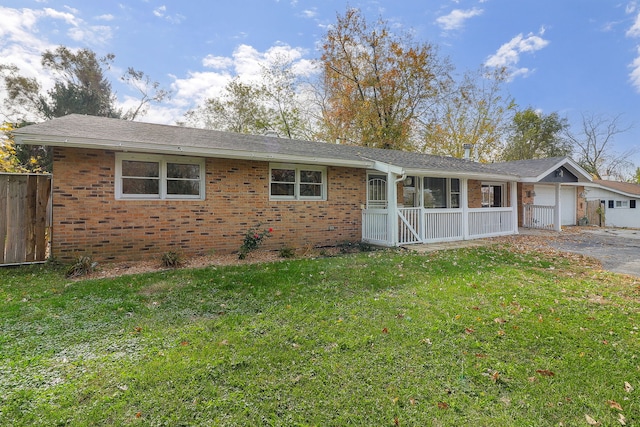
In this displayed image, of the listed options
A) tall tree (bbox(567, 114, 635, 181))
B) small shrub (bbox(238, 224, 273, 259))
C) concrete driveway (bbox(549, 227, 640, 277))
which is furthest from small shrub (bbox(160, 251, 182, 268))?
tall tree (bbox(567, 114, 635, 181))

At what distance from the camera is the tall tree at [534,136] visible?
100 ft

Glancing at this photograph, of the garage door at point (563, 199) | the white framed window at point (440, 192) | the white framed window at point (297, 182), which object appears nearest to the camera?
the white framed window at point (297, 182)

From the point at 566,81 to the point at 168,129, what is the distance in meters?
26.0

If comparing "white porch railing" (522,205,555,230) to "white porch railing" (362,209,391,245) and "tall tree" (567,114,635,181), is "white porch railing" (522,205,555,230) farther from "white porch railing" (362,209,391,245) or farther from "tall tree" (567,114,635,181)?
"tall tree" (567,114,635,181)

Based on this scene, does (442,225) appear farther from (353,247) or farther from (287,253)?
(287,253)

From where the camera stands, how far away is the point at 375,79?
80.7 ft

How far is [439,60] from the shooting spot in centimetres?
A: 2488

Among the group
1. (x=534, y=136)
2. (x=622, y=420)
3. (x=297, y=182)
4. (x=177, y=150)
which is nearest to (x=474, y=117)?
(x=534, y=136)

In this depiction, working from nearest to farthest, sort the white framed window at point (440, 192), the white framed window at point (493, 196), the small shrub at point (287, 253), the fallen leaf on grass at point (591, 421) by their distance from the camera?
the fallen leaf on grass at point (591, 421), the small shrub at point (287, 253), the white framed window at point (440, 192), the white framed window at point (493, 196)

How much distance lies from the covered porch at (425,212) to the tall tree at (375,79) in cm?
1212

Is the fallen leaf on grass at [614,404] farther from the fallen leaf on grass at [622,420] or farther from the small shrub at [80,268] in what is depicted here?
the small shrub at [80,268]

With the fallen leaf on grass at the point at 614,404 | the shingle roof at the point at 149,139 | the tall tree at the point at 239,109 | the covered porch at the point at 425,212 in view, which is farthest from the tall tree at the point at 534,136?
the fallen leaf on grass at the point at 614,404

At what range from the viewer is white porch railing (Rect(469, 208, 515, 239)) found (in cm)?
1204

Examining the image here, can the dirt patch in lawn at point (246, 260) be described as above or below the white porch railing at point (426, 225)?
below
